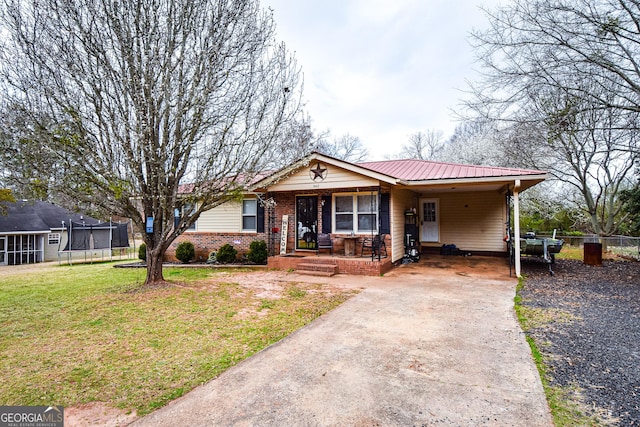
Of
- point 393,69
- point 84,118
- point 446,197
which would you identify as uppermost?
point 393,69

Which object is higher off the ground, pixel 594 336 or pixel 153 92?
pixel 153 92

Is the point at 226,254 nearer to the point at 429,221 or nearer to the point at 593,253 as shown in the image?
the point at 429,221

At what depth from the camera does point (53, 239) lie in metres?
18.4

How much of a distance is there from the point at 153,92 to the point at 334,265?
20.2ft

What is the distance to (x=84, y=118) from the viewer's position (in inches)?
250

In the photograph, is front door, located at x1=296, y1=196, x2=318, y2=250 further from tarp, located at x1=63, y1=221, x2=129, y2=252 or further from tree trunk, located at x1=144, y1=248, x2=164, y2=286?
tarp, located at x1=63, y1=221, x2=129, y2=252

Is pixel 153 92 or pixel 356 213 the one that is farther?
pixel 356 213

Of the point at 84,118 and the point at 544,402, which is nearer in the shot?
the point at 544,402

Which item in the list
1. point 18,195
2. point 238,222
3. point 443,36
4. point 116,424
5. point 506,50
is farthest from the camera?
point 238,222

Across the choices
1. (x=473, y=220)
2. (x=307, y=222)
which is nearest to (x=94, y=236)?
(x=307, y=222)

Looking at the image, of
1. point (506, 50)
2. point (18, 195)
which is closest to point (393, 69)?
point (506, 50)

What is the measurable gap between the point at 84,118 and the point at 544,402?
26.8ft

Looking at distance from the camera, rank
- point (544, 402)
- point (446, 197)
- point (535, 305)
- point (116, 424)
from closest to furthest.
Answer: point (116, 424) → point (544, 402) → point (535, 305) → point (446, 197)

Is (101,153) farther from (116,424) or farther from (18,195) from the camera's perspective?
(116,424)
